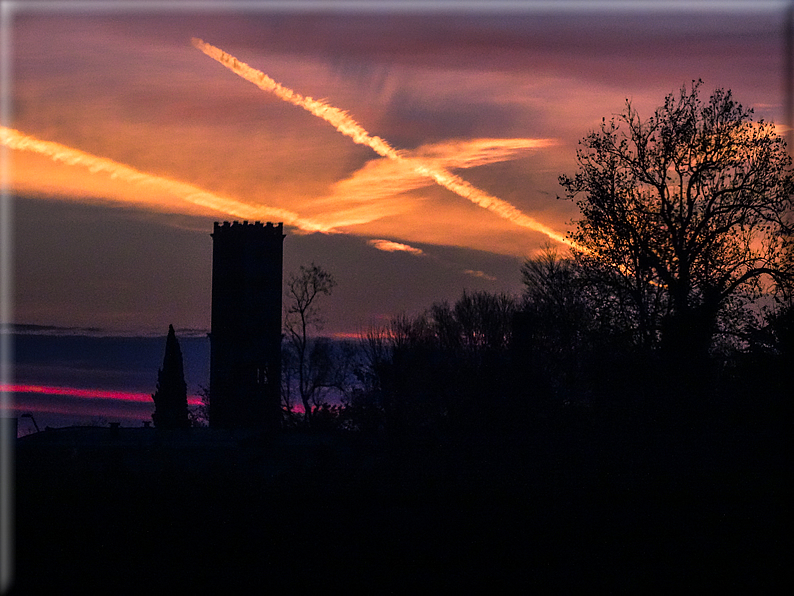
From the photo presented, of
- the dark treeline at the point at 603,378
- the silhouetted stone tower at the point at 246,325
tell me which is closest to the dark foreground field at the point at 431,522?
the dark treeline at the point at 603,378

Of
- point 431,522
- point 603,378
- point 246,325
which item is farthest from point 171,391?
point 431,522

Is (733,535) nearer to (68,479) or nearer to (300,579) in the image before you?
(300,579)

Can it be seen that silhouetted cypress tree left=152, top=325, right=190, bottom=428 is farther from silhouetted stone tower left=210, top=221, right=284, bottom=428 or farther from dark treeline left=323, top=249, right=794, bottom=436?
dark treeline left=323, top=249, right=794, bottom=436

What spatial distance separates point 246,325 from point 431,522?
128 ft

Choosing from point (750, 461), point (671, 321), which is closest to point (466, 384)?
point (671, 321)

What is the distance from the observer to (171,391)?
178 ft

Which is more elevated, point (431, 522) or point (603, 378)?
point (603, 378)

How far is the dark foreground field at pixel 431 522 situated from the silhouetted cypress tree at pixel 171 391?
3228cm

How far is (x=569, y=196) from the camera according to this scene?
24375 mm

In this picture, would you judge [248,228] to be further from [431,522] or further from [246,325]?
[431,522]

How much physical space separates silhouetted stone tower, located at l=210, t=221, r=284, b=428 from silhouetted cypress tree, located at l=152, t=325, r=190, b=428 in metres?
1.98

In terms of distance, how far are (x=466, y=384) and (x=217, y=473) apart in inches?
586

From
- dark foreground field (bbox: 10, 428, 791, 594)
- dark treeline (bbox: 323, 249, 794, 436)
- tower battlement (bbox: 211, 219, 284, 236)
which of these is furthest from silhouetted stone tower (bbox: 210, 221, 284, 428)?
dark foreground field (bbox: 10, 428, 791, 594)

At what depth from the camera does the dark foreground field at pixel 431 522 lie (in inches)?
573
